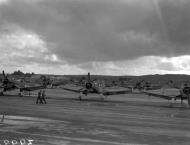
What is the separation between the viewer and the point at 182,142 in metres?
16.7

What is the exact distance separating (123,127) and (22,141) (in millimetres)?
8212

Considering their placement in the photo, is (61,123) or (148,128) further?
(61,123)

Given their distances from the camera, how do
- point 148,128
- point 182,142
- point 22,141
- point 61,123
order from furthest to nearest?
point 61,123, point 148,128, point 182,142, point 22,141

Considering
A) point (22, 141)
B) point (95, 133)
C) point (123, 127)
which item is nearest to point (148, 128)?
point (123, 127)

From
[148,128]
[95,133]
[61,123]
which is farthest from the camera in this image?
[61,123]

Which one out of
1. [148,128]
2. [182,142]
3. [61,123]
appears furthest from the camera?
[61,123]

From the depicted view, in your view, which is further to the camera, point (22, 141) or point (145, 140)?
point (145, 140)

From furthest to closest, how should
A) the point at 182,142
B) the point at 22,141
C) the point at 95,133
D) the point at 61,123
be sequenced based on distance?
the point at 61,123 → the point at 95,133 → the point at 182,142 → the point at 22,141

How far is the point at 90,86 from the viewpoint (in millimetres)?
56906

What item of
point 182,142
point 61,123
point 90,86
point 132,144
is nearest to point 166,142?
point 182,142

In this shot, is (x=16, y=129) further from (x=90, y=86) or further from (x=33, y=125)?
(x=90, y=86)

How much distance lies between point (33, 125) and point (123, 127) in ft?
20.4

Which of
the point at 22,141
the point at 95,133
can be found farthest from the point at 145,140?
the point at 22,141

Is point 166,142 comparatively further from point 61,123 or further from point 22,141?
point 61,123
